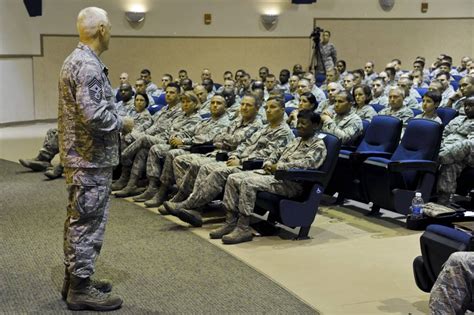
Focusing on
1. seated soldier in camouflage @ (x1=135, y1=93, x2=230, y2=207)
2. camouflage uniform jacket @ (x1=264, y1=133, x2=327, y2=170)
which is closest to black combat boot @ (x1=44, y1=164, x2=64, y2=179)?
seated soldier in camouflage @ (x1=135, y1=93, x2=230, y2=207)

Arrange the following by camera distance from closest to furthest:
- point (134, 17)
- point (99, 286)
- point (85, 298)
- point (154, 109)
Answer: point (85, 298), point (99, 286), point (154, 109), point (134, 17)

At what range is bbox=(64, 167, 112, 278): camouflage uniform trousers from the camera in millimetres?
3473

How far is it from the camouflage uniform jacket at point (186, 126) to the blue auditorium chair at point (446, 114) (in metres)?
2.45

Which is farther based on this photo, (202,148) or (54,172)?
(54,172)

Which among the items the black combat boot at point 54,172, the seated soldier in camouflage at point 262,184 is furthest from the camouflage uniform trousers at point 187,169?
the black combat boot at point 54,172

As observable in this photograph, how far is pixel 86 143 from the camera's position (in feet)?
11.3

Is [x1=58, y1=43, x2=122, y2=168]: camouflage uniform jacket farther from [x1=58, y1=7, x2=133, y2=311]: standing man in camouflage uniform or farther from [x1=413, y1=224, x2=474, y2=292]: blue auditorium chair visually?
[x1=413, y1=224, x2=474, y2=292]: blue auditorium chair

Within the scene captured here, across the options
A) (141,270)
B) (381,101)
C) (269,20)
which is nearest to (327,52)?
(269,20)

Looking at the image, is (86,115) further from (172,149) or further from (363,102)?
(363,102)

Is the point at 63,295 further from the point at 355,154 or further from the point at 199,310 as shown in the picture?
the point at 355,154

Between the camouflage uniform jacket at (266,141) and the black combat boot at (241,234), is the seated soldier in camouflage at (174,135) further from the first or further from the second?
the black combat boot at (241,234)

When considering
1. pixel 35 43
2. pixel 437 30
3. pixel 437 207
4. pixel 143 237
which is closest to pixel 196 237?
pixel 143 237

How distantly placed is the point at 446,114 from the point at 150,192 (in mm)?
3068

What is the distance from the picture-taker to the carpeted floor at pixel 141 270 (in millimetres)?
3736
